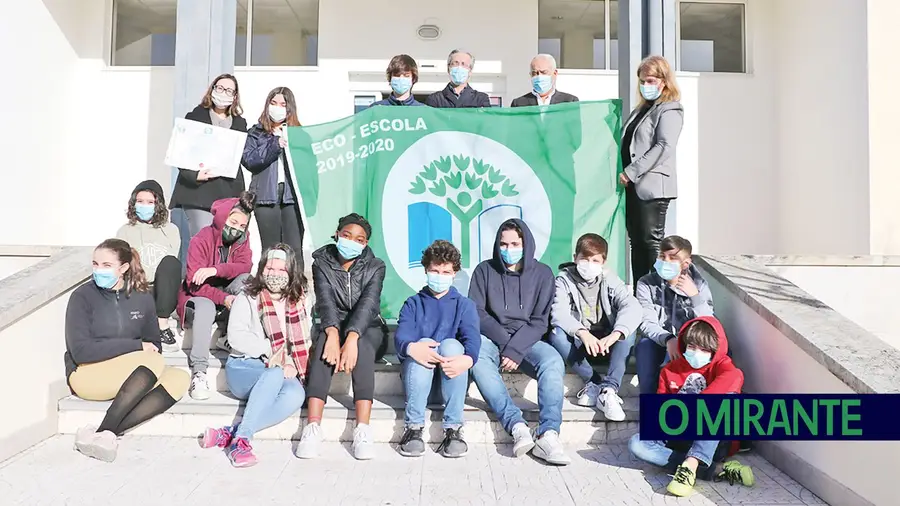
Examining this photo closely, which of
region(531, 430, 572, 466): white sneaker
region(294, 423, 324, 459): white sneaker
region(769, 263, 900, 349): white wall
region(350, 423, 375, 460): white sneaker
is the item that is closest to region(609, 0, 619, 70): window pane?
region(769, 263, 900, 349): white wall

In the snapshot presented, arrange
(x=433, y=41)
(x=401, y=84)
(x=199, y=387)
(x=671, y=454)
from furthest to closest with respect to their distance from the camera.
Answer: (x=433, y=41), (x=401, y=84), (x=199, y=387), (x=671, y=454)

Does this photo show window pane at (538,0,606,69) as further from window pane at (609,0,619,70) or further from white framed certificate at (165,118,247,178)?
white framed certificate at (165,118,247,178)

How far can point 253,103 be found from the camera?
8.22 m

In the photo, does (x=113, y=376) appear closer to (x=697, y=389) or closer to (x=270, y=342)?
(x=270, y=342)

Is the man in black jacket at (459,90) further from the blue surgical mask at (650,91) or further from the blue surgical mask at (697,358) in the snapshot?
the blue surgical mask at (697,358)

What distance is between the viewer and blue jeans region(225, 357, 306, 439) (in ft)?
12.4

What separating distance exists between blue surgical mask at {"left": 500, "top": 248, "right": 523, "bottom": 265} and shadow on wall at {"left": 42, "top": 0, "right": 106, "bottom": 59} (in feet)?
21.0

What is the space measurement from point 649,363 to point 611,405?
0.35 metres

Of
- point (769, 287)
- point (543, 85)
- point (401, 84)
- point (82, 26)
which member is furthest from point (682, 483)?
point (82, 26)

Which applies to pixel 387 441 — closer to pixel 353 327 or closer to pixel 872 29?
pixel 353 327

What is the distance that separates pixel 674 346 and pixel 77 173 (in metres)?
7.30

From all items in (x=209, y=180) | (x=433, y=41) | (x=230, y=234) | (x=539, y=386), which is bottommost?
(x=539, y=386)

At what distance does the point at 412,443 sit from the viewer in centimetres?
374

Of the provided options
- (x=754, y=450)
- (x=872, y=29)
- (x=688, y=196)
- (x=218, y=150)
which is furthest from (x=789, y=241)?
(x=218, y=150)
